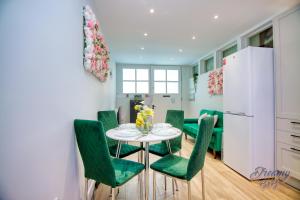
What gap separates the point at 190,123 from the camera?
441 centimetres

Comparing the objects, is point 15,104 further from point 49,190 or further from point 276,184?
point 276,184

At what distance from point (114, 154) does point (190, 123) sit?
2893 millimetres

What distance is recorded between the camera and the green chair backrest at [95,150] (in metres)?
1.18

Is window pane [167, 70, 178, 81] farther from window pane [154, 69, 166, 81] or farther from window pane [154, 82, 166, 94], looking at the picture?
window pane [154, 82, 166, 94]

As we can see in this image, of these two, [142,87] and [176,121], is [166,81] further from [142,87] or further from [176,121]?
[176,121]

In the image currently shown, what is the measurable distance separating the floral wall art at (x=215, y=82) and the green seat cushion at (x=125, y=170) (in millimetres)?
3120

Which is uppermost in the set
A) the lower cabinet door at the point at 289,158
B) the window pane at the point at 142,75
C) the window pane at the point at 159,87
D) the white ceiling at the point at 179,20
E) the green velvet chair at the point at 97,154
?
Answer: the white ceiling at the point at 179,20

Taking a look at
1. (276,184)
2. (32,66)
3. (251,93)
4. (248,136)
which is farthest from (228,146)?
(32,66)

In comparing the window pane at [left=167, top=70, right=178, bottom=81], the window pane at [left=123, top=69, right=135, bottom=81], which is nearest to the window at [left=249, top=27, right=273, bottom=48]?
the window pane at [left=167, top=70, right=178, bottom=81]

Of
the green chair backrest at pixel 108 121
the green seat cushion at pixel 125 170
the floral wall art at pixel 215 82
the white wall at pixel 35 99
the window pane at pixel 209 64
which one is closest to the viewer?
the white wall at pixel 35 99

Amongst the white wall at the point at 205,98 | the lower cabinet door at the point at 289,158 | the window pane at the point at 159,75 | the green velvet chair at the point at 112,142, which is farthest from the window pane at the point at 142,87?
the lower cabinet door at the point at 289,158

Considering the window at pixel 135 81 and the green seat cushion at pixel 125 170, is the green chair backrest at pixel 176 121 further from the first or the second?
the window at pixel 135 81

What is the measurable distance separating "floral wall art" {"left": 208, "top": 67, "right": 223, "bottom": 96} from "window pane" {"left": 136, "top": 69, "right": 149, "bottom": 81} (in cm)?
292

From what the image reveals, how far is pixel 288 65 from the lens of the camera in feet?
7.08
